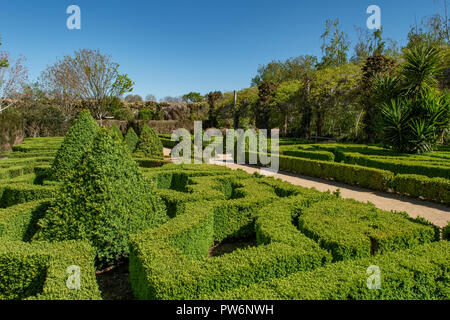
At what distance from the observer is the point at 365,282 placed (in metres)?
2.75

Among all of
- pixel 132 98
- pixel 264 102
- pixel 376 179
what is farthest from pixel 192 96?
pixel 376 179

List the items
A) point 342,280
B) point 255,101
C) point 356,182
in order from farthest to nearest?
point 255,101 < point 356,182 < point 342,280

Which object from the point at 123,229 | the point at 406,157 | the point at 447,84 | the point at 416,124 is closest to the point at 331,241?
the point at 123,229

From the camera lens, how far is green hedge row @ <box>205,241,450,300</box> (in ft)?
8.46

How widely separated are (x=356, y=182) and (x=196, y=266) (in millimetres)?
8414

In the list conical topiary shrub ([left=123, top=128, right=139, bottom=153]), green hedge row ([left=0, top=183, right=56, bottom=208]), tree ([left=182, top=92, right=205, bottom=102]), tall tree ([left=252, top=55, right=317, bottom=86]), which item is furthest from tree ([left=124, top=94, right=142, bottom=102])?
green hedge row ([left=0, top=183, right=56, bottom=208])

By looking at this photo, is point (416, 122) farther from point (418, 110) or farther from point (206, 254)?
point (206, 254)

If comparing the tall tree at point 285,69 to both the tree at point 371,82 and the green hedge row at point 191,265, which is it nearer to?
the tree at point 371,82

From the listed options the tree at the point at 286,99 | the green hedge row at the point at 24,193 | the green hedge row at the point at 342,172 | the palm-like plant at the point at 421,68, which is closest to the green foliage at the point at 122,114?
the tree at the point at 286,99

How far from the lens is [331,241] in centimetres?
365

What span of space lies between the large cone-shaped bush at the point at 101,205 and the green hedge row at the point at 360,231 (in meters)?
2.47

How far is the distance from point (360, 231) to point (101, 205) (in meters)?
3.51

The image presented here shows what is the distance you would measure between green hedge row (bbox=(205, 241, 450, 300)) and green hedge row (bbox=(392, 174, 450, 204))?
4969 millimetres
